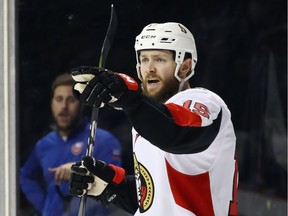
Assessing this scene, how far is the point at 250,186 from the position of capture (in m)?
5.85

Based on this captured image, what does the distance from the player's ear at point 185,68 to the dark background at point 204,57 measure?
1793mm

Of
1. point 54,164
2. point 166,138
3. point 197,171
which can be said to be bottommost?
point 54,164

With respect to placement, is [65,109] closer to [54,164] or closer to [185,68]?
[54,164]

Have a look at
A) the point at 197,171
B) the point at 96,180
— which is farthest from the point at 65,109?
the point at 197,171

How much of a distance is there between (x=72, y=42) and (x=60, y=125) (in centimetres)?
48

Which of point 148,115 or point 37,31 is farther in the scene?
point 37,31

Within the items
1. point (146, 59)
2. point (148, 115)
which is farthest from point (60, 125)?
point (148, 115)

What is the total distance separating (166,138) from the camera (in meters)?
3.01

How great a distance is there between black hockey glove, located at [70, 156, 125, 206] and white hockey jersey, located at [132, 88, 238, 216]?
0.27 metres

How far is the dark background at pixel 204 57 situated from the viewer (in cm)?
552

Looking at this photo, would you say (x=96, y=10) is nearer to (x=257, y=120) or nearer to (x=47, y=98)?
(x=47, y=98)

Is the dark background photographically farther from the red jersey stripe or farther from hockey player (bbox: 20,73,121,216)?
the red jersey stripe

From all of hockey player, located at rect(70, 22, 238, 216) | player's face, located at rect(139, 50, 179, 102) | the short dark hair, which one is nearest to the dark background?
the short dark hair

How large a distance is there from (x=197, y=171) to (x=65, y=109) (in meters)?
2.31
